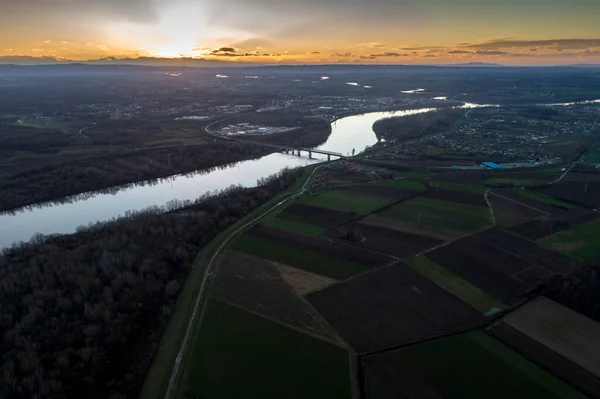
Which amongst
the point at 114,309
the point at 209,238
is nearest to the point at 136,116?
the point at 209,238

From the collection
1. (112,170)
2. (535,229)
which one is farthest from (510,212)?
(112,170)

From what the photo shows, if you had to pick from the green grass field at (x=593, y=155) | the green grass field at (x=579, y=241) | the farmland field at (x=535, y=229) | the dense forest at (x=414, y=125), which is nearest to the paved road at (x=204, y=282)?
the farmland field at (x=535, y=229)

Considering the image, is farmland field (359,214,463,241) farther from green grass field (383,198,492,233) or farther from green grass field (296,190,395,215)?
green grass field (296,190,395,215)

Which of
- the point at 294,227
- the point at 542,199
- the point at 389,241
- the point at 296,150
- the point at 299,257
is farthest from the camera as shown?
the point at 296,150

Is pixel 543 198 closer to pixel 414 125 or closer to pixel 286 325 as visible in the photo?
pixel 286 325

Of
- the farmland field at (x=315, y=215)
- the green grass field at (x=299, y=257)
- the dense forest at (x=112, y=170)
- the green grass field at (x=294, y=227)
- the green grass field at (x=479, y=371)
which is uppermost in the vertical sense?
the dense forest at (x=112, y=170)

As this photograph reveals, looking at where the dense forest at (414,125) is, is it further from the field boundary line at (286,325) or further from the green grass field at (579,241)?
the field boundary line at (286,325)
